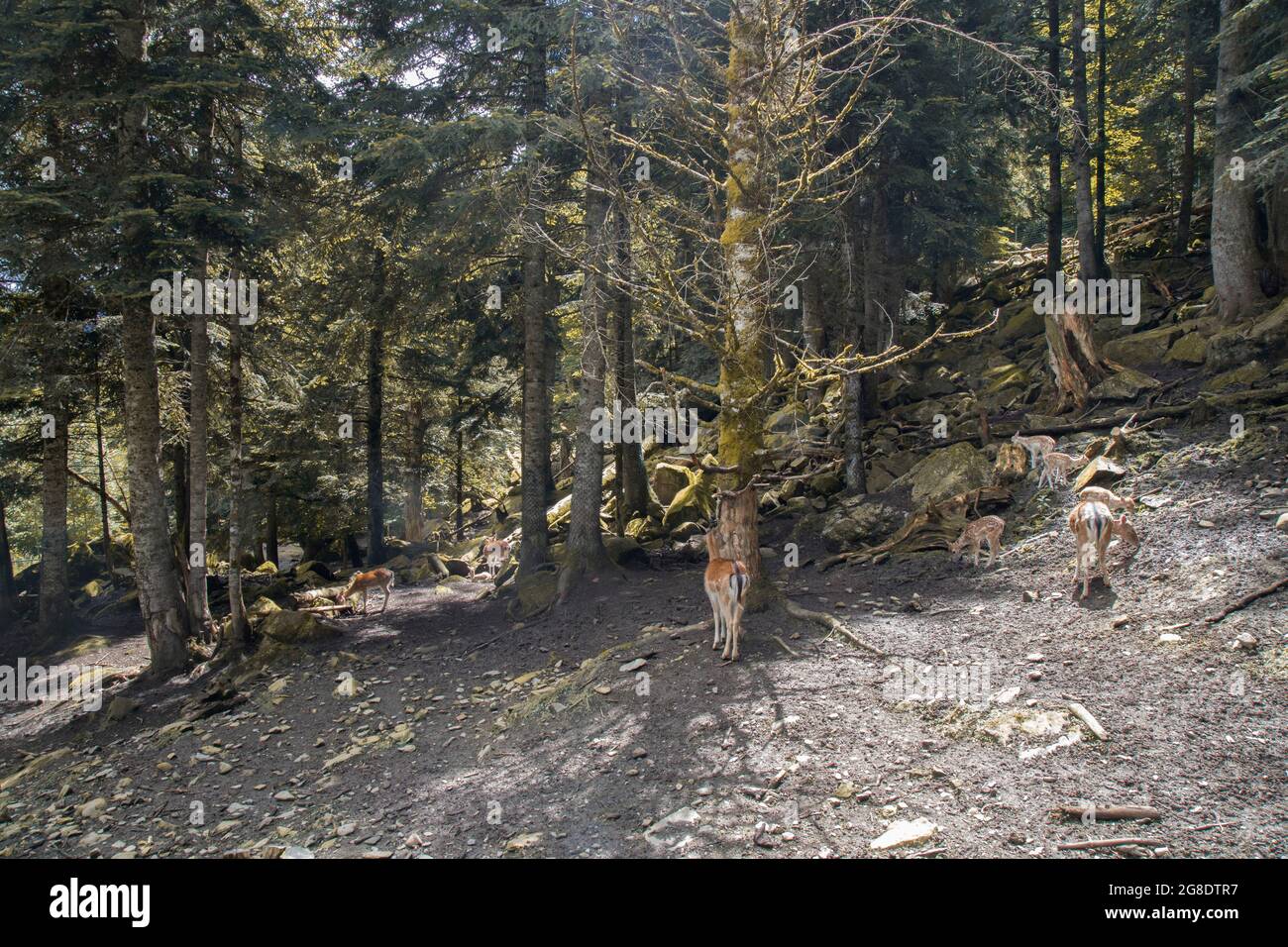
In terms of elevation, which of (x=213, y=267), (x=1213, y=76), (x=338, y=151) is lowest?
(x=213, y=267)

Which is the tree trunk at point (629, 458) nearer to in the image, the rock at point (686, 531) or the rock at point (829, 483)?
the rock at point (686, 531)

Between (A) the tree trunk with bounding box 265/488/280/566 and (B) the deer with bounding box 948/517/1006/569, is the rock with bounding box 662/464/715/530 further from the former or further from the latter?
(A) the tree trunk with bounding box 265/488/280/566

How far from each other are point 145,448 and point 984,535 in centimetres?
1425

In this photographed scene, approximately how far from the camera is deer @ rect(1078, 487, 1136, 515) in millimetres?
8968

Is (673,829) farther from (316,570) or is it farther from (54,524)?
(54,524)

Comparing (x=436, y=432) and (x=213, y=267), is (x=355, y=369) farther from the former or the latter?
(x=213, y=267)

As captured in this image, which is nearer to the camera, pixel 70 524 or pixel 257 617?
pixel 257 617

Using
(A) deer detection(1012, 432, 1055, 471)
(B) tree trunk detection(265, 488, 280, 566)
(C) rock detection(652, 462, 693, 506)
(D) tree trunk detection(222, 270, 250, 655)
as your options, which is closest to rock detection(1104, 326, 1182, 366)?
(A) deer detection(1012, 432, 1055, 471)

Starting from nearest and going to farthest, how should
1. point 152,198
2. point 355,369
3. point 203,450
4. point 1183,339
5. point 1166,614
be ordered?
point 1166,614 → point 152,198 → point 203,450 → point 1183,339 → point 355,369

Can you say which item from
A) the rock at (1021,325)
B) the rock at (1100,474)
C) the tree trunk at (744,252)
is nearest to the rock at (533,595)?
the tree trunk at (744,252)

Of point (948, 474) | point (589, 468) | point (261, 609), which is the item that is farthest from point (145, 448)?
point (948, 474)
